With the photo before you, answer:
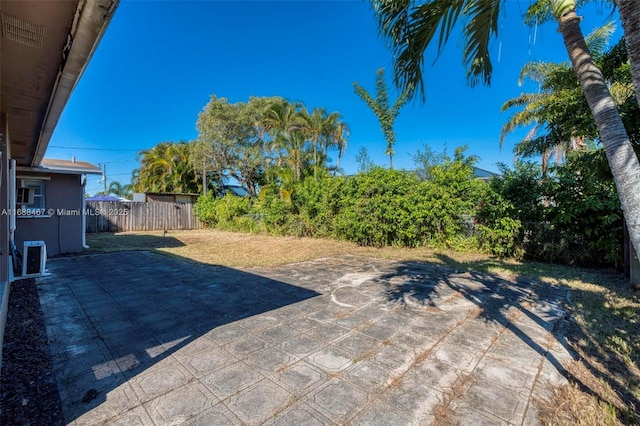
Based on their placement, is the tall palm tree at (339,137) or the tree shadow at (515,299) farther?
the tall palm tree at (339,137)

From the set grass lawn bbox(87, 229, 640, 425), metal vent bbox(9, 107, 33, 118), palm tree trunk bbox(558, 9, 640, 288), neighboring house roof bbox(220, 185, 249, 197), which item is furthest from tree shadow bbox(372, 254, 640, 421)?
neighboring house roof bbox(220, 185, 249, 197)

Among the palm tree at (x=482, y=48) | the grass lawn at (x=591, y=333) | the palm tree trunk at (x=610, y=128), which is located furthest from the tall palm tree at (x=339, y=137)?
the palm tree trunk at (x=610, y=128)

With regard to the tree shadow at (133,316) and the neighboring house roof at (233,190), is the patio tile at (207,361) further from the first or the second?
the neighboring house roof at (233,190)

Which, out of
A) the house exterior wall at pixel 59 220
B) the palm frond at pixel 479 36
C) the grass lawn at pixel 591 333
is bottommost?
the grass lawn at pixel 591 333

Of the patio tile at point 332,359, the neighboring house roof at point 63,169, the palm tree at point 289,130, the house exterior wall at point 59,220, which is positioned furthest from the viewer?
the palm tree at point 289,130

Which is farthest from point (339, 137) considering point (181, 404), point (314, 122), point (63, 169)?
point (181, 404)

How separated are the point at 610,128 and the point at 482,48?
66.3 inches

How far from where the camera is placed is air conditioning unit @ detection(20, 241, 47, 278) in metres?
5.03

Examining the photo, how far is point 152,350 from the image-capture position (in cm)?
249

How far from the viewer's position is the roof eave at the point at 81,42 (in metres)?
1.71

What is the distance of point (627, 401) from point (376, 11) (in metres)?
3.39

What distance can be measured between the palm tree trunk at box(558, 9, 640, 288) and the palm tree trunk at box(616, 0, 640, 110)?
25cm

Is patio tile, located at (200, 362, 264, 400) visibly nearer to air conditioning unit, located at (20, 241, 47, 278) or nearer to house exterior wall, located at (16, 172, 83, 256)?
air conditioning unit, located at (20, 241, 47, 278)

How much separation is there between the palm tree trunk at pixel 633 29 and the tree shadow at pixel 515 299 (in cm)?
194
